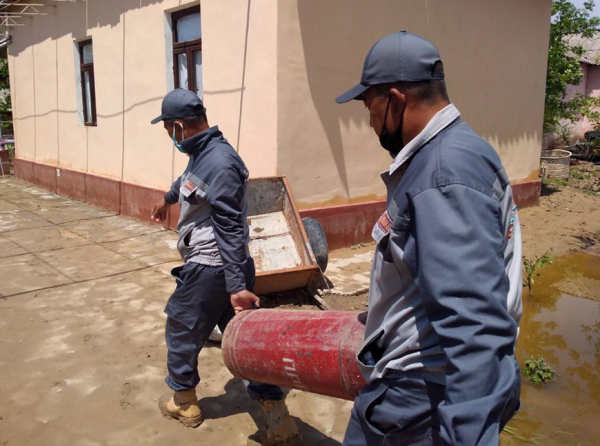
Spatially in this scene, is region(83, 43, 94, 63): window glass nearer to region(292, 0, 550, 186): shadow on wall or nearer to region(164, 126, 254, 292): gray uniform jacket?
region(292, 0, 550, 186): shadow on wall

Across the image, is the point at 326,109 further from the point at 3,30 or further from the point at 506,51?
the point at 3,30

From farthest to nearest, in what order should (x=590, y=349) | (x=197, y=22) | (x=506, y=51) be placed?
(x=506, y=51) → (x=197, y=22) → (x=590, y=349)

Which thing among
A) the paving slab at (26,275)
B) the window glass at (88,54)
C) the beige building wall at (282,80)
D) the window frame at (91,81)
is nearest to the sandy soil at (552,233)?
the beige building wall at (282,80)

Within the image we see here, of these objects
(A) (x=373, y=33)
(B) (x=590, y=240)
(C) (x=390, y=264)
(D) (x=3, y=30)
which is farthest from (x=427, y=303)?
(D) (x=3, y=30)

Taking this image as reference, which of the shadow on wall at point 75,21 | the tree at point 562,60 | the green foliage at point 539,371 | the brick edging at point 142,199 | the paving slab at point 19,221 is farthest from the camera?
the tree at point 562,60

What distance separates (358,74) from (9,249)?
16.2 feet

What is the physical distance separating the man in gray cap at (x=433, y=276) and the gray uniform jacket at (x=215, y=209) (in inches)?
44.8

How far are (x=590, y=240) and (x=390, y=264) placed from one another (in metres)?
7.95

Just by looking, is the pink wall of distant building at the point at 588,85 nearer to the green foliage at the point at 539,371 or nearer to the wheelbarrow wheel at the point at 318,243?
the wheelbarrow wheel at the point at 318,243

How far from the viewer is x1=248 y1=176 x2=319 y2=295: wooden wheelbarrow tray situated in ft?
15.2

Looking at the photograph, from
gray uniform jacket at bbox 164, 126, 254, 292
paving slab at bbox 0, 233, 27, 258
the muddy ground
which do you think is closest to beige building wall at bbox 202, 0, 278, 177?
the muddy ground

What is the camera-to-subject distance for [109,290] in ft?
16.5

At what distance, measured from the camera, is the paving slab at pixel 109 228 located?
7.18 metres

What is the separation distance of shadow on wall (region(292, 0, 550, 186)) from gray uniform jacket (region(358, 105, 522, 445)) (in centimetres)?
479
